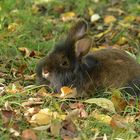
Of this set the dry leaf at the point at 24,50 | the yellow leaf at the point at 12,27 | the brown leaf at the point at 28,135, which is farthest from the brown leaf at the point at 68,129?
the yellow leaf at the point at 12,27

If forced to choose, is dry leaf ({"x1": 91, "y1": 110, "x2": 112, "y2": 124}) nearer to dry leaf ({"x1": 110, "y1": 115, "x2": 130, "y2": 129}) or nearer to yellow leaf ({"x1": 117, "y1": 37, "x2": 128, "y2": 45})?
dry leaf ({"x1": 110, "y1": 115, "x2": 130, "y2": 129})

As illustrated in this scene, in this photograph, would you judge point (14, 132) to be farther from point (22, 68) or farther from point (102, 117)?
point (22, 68)

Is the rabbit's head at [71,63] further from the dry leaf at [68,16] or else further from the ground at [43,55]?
the dry leaf at [68,16]

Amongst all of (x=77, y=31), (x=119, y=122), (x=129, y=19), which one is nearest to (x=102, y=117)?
(x=119, y=122)

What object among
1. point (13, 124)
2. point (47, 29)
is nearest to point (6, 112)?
point (13, 124)

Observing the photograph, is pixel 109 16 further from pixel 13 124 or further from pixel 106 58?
pixel 13 124

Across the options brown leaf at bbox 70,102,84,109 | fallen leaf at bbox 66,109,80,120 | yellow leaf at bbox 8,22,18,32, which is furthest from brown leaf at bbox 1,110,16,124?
yellow leaf at bbox 8,22,18,32
